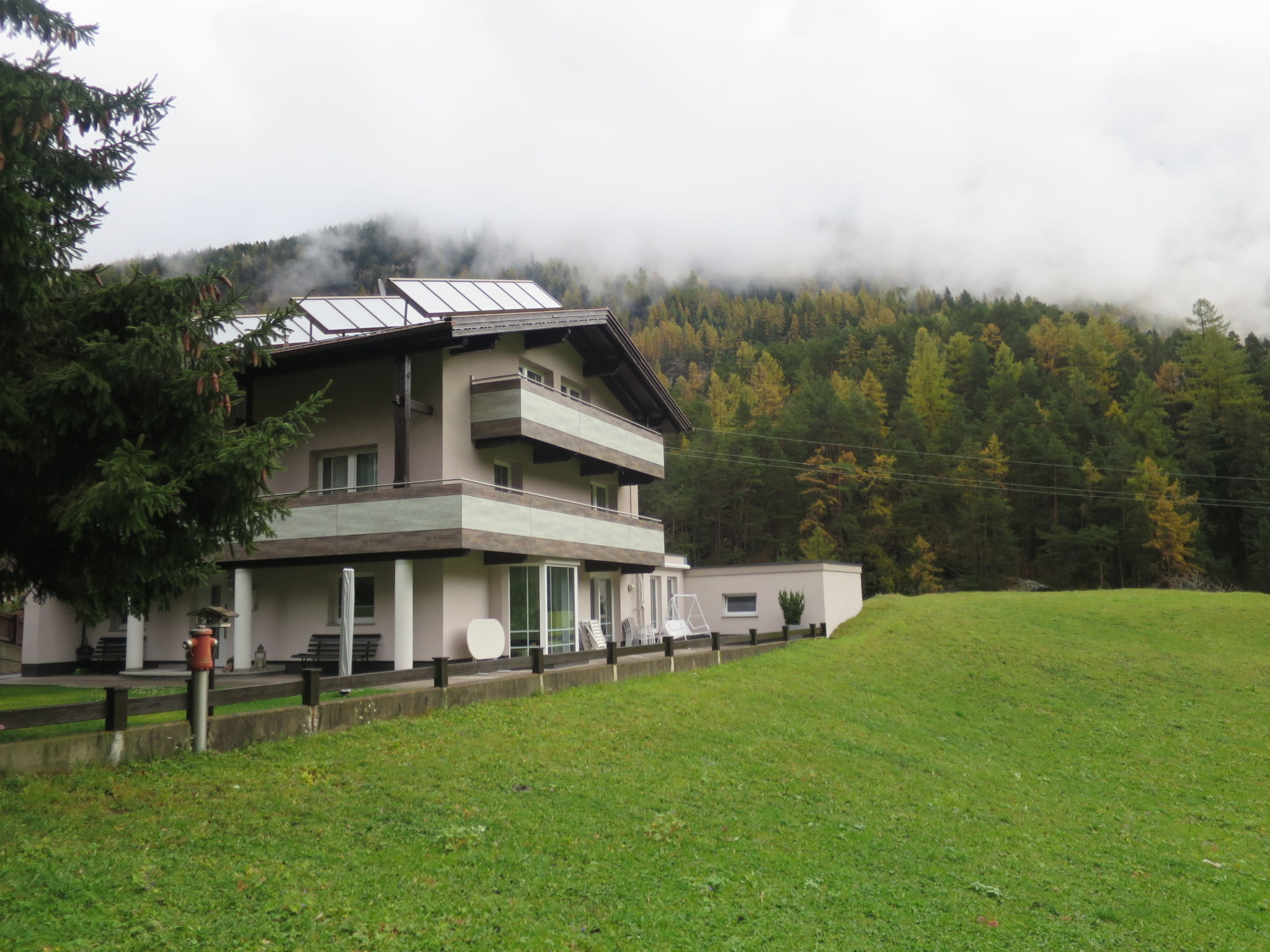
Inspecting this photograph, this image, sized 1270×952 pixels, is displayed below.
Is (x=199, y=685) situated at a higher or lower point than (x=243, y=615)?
lower

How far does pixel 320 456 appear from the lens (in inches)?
877

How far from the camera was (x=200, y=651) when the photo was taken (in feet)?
35.7

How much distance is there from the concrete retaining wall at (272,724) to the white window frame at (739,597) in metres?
14.1

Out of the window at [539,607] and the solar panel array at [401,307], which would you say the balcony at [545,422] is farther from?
the window at [539,607]

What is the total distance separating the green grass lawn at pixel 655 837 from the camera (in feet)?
21.9

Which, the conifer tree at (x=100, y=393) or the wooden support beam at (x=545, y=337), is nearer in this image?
the conifer tree at (x=100, y=393)

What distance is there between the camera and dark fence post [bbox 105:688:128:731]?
32.5 ft

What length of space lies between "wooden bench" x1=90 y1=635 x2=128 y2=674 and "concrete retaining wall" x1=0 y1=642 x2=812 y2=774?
12.9 m

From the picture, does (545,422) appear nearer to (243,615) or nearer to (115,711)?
(243,615)

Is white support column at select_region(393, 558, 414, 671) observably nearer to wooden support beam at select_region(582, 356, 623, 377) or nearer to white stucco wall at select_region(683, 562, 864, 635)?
wooden support beam at select_region(582, 356, 623, 377)

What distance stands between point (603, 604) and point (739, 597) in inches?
273

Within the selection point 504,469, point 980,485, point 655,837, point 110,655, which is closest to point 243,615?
point 110,655

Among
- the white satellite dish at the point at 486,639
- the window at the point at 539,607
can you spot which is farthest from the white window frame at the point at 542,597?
the white satellite dish at the point at 486,639

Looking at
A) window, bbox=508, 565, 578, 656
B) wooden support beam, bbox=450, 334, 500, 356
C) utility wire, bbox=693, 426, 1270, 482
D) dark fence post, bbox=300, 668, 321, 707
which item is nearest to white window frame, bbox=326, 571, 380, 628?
window, bbox=508, 565, 578, 656
